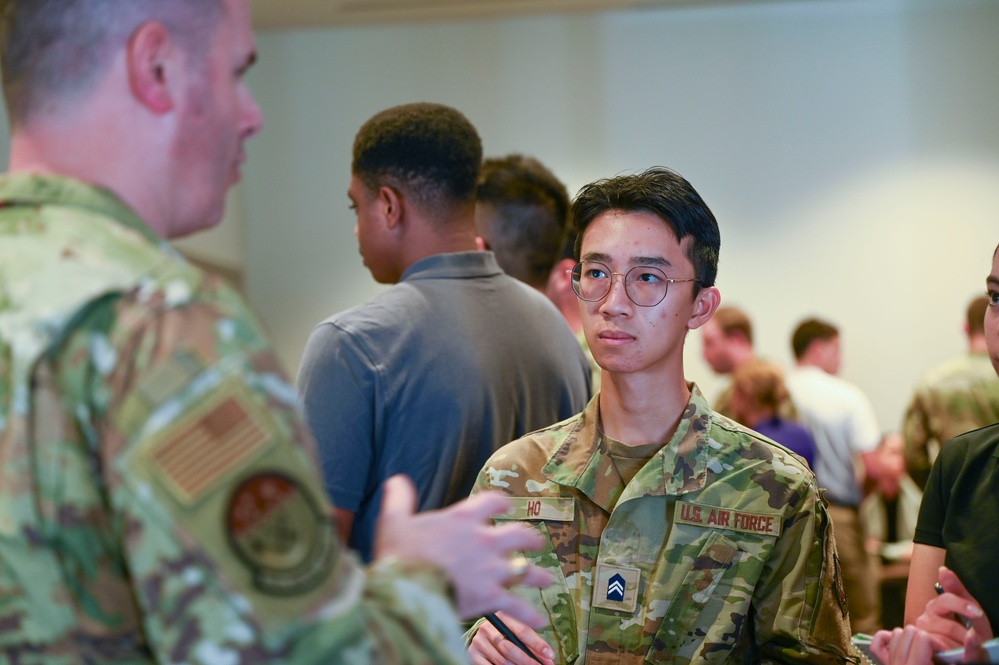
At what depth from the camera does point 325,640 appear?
0.81 metres

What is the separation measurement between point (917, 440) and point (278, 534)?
4518 mm

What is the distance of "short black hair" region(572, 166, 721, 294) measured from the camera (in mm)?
1897

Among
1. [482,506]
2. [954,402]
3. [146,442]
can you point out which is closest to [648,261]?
[482,506]

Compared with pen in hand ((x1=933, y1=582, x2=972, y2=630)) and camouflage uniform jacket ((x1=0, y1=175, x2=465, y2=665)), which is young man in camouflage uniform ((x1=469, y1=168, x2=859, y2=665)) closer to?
pen in hand ((x1=933, y1=582, x2=972, y2=630))

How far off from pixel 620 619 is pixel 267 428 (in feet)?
3.25

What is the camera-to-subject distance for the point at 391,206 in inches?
86.8

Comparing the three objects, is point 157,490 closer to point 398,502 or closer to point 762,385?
point 398,502

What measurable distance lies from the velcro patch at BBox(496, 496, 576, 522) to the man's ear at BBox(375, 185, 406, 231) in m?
0.71

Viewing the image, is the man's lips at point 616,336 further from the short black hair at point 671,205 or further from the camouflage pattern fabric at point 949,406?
the camouflage pattern fabric at point 949,406

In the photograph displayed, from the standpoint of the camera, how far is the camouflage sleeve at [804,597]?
1583 mm

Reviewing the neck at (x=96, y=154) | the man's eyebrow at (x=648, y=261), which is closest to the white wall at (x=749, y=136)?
the man's eyebrow at (x=648, y=261)

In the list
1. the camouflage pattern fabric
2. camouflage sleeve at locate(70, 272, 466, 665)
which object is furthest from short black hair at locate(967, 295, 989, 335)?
camouflage sleeve at locate(70, 272, 466, 665)

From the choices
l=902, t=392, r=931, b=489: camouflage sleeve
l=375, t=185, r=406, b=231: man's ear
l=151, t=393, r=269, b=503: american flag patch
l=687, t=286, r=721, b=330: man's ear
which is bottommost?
l=902, t=392, r=931, b=489: camouflage sleeve

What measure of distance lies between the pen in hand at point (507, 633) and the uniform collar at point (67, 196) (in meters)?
0.93
